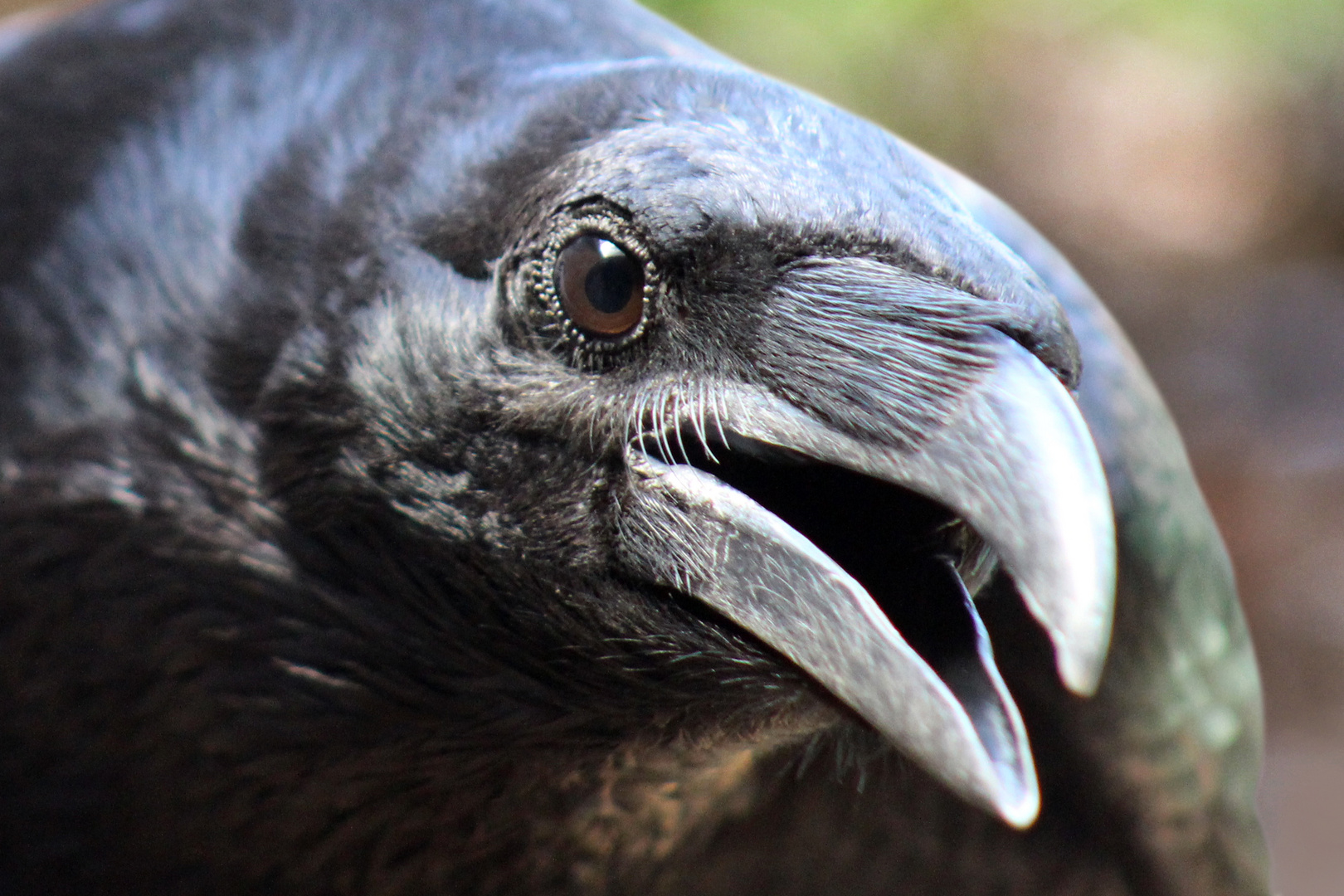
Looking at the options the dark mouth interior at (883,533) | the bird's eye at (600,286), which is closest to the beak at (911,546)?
the dark mouth interior at (883,533)

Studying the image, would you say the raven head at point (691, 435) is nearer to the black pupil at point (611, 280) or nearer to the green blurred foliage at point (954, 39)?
the black pupil at point (611, 280)

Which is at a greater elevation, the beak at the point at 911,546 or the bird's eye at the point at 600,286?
the bird's eye at the point at 600,286

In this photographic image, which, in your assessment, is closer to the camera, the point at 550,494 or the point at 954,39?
the point at 550,494

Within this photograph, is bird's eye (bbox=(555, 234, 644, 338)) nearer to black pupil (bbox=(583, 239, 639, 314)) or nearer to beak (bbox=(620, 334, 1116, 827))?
black pupil (bbox=(583, 239, 639, 314))

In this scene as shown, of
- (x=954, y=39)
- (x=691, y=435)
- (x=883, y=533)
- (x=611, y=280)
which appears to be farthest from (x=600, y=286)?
(x=954, y=39)

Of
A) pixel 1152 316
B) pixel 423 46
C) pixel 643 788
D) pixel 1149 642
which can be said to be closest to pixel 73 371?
pixel 423 46

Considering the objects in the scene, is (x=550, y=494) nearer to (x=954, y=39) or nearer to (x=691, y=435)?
(x=691, y=435)

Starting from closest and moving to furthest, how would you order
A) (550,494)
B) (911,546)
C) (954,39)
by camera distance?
(911,546)
(550,494)
(954,39)

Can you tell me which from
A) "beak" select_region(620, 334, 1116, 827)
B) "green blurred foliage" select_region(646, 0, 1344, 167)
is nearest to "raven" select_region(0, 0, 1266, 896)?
"beak" select_region(620, 334, 1116, 827)

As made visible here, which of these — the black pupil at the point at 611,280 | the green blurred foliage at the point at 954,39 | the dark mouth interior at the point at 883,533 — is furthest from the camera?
the green blurred foliage at the point at 954,39
